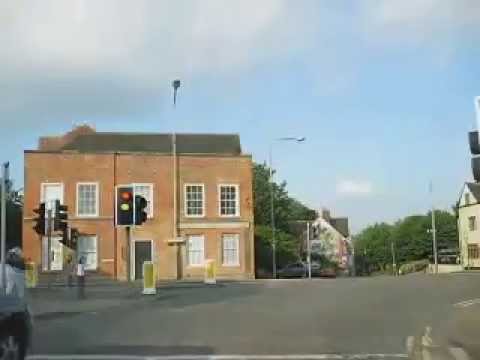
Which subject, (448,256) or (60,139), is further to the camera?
(448,256)

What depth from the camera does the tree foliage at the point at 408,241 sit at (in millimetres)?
113750

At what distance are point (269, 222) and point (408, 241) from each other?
161 ft

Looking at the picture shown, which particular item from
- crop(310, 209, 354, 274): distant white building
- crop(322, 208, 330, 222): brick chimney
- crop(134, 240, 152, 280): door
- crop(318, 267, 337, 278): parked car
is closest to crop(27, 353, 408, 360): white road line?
crop(134, 240, 152, 280): door

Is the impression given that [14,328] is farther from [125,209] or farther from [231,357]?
[125,209]

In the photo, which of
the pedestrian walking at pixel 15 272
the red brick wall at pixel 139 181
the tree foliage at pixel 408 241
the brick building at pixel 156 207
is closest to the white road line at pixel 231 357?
the pedestrian walking at pixel 15 272

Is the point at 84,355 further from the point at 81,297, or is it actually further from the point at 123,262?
the point at 123,262

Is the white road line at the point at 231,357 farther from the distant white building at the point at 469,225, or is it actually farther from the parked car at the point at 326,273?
the distant white building at the point at 469,225

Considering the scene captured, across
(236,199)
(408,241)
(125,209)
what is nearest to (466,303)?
(125,209)

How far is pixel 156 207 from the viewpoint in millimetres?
51219

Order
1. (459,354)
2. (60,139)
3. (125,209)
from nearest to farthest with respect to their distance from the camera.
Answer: (459,354) → (125,209) → (60,139)

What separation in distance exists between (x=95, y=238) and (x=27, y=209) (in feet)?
15.1

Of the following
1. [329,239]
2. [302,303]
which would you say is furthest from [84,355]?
[329,239]

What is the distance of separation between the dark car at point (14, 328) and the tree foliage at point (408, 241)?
103817 millimetres

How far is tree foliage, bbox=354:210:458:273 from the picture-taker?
113750 millimetres
